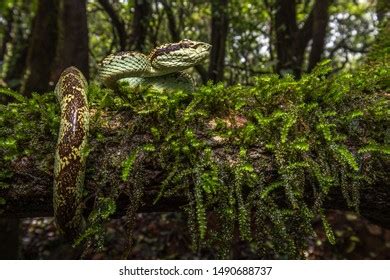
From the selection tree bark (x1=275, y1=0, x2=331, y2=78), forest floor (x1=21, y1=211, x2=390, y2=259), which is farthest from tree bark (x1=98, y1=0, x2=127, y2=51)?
forest floor (x1=21, y1=211, x2=390, y2=259)

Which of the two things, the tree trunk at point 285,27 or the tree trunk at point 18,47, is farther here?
the tree trunk at point 285,27

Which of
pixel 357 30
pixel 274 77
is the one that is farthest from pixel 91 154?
pixel 357 30

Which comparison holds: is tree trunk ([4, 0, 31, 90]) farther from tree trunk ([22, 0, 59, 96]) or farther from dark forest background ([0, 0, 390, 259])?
tree trunk ([22, 0, 59, 96])

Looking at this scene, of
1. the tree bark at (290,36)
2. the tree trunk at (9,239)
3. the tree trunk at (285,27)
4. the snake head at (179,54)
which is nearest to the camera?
the snake head at (179,54)

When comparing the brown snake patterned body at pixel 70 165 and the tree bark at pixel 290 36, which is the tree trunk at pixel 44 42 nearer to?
Result: the tree bark at pixel 290 36

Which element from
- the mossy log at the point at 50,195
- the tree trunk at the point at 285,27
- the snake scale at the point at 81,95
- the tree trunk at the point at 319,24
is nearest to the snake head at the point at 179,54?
the snake scale at the point at 81,95
